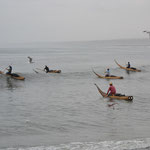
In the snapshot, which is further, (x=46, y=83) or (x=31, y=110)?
(x=46, y=83)

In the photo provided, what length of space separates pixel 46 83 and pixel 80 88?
6.32m

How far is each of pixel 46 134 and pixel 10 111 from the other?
20.4 feet

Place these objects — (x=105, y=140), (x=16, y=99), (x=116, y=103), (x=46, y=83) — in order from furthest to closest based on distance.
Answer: (x=46, y=83) → (x=16, y=99) → (x=116, y=103) → (x=105, y=140)

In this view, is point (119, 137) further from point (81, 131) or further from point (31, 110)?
point (31, 110)

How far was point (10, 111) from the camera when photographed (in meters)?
19.4

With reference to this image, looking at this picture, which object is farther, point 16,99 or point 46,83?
point 46,83

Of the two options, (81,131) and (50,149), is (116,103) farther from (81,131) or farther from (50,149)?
(50,149)

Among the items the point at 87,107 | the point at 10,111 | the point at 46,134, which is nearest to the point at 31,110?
the point at 10,111

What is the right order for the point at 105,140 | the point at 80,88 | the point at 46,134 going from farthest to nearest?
the point at 80,88 → the point at 46,134 → the point at 105,140

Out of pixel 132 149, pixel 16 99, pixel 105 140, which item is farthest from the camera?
pixel 16 99

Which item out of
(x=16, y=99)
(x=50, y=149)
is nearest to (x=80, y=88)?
(x=16, y=99)

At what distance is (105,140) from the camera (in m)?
13.0

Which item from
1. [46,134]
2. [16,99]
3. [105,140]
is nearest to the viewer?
[105,140]

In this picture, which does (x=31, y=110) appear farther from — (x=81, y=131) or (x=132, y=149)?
(x=132, y=149)
